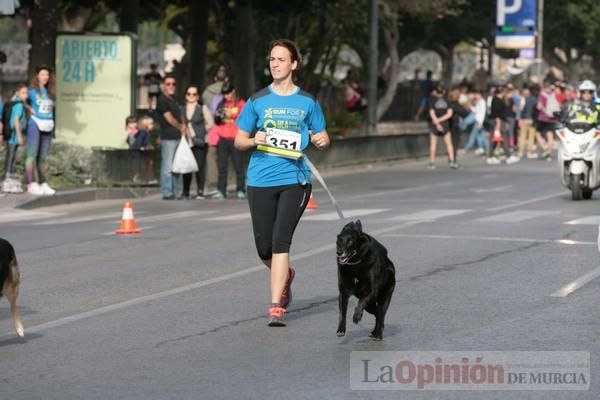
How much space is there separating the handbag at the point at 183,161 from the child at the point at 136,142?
9.09ft

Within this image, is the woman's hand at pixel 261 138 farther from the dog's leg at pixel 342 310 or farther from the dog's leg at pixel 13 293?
the dog's leg at pixel 13 293

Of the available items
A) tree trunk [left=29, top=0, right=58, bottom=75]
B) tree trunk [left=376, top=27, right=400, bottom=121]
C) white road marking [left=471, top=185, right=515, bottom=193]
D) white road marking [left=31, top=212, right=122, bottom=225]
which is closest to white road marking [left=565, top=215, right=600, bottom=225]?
white road marking [left=31, top=212, right=122, bottom=225]

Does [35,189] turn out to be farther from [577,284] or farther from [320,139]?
[320,139]

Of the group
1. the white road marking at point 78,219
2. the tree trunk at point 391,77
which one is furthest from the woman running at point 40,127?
the tree trunk at point 391,77

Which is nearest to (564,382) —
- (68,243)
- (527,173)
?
(68,243)

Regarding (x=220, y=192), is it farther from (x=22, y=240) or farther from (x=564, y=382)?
(x=564, y=382)

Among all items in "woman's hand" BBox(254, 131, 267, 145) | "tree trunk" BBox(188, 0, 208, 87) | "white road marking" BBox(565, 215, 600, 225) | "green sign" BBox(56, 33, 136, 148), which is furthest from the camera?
"tree trunk" BBox(188, 0, 208, 87)

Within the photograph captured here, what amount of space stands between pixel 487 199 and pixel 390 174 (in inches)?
336

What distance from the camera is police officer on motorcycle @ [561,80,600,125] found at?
23953 millimetres

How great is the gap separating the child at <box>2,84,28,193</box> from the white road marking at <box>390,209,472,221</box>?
5.75 meters

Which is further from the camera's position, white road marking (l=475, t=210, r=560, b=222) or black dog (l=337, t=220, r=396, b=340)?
white road marking (l=475, t=210, r=560, b=222)

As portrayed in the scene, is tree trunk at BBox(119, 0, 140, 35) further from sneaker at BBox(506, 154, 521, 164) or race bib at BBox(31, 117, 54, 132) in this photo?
race bib at BBox(31, 117, 54, 132)

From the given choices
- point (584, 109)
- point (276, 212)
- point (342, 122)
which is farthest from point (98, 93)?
point (276, 212)

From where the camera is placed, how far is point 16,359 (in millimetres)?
9555
